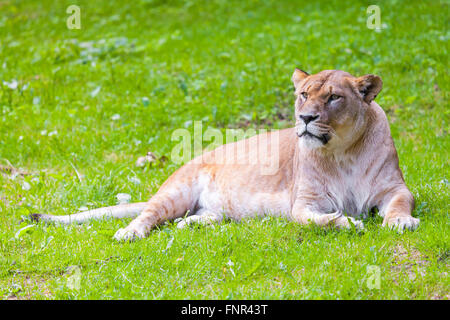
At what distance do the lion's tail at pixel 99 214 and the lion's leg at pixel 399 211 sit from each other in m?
2.18

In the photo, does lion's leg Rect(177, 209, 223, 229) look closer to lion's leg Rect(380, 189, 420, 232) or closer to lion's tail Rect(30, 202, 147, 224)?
lion's tail Rect(30, 202, 147, 224)

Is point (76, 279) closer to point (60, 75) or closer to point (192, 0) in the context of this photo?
point (60, 75)

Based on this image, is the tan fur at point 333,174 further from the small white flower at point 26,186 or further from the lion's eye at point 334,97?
the small white flower at point 26,186

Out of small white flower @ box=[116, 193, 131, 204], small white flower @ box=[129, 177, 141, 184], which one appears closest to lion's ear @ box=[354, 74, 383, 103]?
small white flower @ box=[116, 193, 131, 204]

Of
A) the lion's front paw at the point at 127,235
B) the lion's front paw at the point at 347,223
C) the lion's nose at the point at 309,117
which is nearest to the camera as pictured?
the lion's front paw at the point at 347,223

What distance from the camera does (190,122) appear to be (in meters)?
8.25

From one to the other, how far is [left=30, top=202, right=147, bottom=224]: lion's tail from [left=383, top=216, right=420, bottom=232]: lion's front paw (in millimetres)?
2246

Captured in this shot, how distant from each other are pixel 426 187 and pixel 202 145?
2.92 metres

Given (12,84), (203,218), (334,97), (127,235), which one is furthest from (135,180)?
(12,84)

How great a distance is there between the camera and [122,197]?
6.31 meters

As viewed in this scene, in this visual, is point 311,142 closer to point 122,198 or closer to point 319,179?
point 319,179

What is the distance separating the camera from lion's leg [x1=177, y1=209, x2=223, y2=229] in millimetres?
5532

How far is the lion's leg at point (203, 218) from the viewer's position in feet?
18.2

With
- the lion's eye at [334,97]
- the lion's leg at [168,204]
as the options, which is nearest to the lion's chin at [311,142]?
the lion's eye at [334,97]
